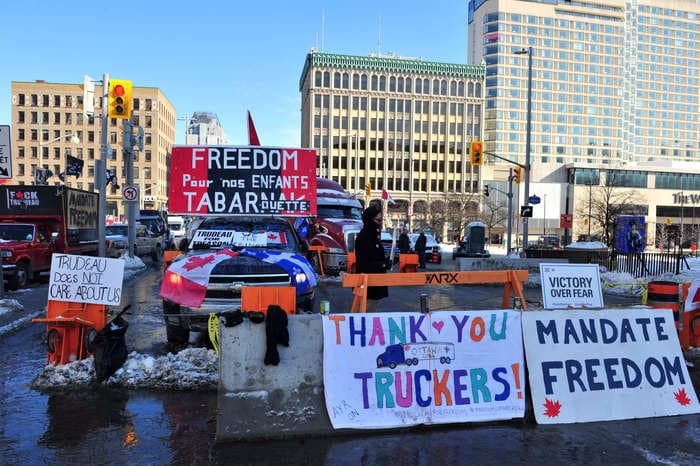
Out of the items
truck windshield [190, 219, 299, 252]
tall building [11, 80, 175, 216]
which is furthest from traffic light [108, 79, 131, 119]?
tall building [11, 80, 175, 216]

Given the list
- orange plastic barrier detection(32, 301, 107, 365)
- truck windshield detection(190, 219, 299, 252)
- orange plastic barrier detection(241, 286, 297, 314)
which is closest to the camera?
orange plastic barrier detection(241, 286, 297, 314)

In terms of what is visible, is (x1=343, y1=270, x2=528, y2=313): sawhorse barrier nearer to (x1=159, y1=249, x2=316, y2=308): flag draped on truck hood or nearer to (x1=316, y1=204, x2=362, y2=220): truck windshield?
(x1=159, y1=249, x2=316, y2=308): flag draped on truck hood

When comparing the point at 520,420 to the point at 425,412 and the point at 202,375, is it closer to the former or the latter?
the point at 425,412

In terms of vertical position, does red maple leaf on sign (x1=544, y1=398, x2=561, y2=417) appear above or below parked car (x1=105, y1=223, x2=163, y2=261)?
below

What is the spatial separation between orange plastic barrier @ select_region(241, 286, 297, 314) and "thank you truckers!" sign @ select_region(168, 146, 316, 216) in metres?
5.70

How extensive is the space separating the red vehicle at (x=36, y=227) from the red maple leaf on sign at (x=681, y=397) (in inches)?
585

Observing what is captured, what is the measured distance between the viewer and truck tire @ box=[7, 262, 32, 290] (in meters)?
14.3

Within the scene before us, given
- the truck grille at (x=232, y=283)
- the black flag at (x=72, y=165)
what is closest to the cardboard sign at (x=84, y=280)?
the truck grille at (x=232, y=283)

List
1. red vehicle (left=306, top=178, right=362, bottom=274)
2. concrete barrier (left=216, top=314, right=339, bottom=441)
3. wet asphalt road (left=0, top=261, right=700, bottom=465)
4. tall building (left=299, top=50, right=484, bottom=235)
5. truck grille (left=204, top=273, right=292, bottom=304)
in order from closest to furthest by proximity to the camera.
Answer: wet asphalt road (left=0, top=261, right=700, bottom=465) < concrete barrier (left=216, top=314, right=339, bottom=441) < truck grille (left=204, top=273, right=292, bottom=304) < red vehicle (left=306, top=178, right=362, bottom=274) < tall building (left=299, top=50, right=484, bottom=235)

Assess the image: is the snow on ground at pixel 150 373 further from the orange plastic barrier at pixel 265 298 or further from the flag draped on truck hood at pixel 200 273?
the orange plastic barrier at pixel 265 298

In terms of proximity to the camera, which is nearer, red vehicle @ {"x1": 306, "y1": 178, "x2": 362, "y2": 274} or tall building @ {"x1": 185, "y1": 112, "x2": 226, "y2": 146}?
red vehicle @ {"x1": 306, "y1": 178, "x2": 362, "y2": 274}

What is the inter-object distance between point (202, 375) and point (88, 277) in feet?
5.93

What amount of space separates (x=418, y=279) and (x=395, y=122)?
100652 mm

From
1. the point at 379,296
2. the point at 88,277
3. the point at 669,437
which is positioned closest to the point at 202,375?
the point at 88,277
